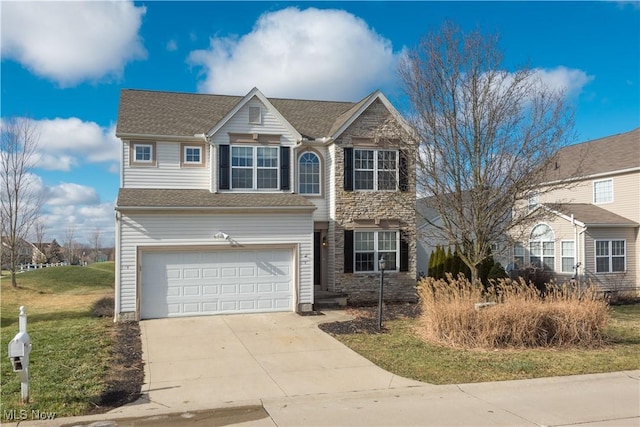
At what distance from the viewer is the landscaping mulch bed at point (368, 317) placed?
13.4m

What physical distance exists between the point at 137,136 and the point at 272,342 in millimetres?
8820

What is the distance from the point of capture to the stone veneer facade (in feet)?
59.6

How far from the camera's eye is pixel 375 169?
61.4 feet

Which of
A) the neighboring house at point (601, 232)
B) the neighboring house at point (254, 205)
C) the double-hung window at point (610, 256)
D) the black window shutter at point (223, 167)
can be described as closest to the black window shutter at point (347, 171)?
the neighboring house at point (254, 205)

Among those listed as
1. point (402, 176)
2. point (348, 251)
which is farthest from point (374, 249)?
point (402, 176)

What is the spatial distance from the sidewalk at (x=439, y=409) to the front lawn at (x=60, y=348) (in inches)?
34.0

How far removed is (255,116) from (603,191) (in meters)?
17.9

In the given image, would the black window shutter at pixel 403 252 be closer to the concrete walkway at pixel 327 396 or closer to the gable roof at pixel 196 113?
the gable roof at pixel 196 113

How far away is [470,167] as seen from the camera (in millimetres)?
14367

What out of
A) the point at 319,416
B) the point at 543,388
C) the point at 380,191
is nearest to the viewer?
A: the point at 319,416

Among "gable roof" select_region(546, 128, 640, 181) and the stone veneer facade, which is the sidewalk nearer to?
the stone veneer facade

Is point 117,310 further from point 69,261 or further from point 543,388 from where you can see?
point 69,261

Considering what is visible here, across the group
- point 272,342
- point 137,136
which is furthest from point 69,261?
point 272,342

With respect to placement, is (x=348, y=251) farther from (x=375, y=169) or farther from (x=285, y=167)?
(x=285, y=167)
